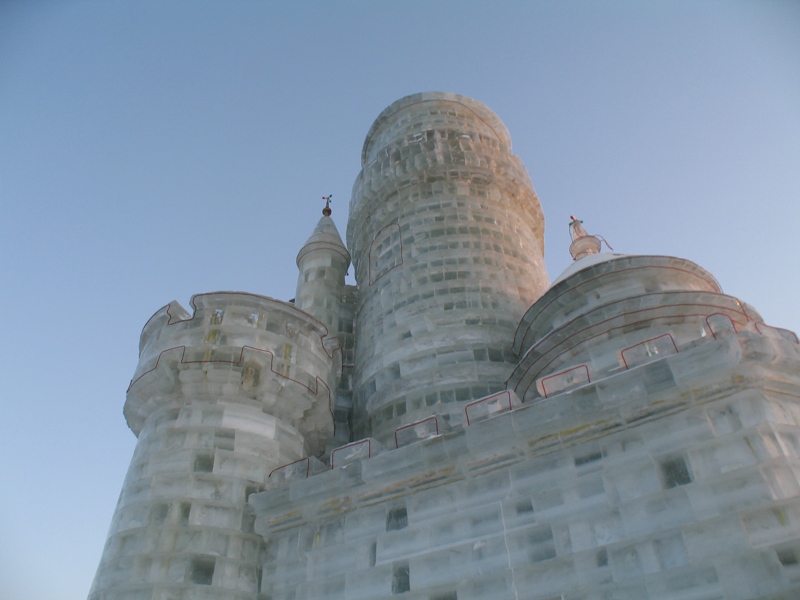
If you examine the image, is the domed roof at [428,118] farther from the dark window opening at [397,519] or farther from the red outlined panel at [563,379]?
the dark window opening at [397,519]

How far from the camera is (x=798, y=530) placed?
6.92 m

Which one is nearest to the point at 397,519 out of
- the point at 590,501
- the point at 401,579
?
the point at 401,579

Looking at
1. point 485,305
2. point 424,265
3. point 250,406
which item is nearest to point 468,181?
point 424,265

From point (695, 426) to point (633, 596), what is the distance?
2.23 meters

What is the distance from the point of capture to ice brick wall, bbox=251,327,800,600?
286 inches

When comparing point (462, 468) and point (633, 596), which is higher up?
point (462, 468)

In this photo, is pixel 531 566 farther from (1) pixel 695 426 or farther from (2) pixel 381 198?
(2) pixel 381 198

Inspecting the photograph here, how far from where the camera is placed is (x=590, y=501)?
8.27 meters

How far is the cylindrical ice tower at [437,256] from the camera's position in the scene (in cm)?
1482

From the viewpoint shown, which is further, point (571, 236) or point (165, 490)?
point (571, 236)

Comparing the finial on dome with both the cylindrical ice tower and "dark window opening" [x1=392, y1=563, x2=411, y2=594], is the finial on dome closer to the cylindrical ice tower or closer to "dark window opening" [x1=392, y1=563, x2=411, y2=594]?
the cylindrical ice tower

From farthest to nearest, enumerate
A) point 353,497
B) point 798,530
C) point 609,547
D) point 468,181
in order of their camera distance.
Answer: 1. point 468,181
2. point 353,497
3. point 609,547
4. point 798,530

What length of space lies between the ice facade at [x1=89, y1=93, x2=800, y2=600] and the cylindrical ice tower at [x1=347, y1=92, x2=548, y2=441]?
9 cm

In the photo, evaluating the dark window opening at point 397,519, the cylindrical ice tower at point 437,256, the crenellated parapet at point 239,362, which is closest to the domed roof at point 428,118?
the cylindrical ice tower at point 437,256
